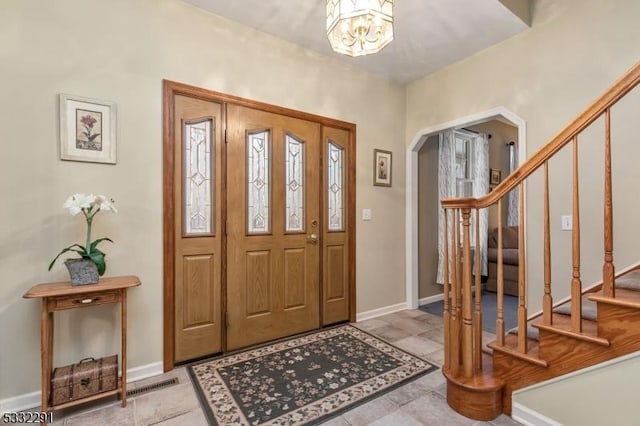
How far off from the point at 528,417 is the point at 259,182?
2.44 m

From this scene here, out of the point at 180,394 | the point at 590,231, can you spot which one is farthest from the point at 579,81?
the point at 180,394

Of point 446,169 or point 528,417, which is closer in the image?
point 528,417

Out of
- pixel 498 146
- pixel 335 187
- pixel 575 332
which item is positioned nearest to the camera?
pixel 575 332

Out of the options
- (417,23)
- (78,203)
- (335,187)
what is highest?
(417,23)

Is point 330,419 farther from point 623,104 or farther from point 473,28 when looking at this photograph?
point 473,28

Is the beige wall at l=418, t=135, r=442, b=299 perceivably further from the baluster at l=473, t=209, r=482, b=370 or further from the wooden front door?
the baluster at l=473, t=209, r=482, b=370

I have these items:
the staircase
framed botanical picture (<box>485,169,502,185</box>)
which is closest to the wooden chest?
the staircase

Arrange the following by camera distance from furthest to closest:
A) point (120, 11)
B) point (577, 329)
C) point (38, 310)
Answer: point (120, 11), point (38, 310), point (577, 329)

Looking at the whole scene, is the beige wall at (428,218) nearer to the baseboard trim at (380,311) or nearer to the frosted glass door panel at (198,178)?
the baseboard trim at (380,311)

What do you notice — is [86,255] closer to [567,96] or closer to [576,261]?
[576,261]

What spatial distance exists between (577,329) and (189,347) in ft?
8.23

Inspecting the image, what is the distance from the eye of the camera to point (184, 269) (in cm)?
243

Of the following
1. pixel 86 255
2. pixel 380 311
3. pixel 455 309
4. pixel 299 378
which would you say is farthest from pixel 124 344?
pixel 380 311

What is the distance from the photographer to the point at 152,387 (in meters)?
2.10
